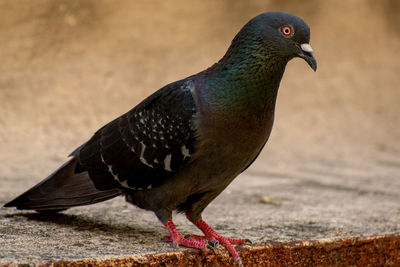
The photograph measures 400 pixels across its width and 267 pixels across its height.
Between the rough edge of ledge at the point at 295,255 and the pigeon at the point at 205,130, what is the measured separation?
0.09 m

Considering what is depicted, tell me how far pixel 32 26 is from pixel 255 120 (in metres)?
5.87

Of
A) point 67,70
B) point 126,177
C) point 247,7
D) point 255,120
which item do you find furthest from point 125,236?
point 247,7

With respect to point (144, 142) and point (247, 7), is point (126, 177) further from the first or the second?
point (247, 7)

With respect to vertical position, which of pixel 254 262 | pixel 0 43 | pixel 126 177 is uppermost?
pixel 0 43

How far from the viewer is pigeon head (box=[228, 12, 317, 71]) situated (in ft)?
11.4

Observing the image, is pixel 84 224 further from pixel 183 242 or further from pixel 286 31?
pixel 286 31

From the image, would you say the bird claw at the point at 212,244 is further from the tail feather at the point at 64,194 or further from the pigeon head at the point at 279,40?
the pigeon head at the point at 279,40

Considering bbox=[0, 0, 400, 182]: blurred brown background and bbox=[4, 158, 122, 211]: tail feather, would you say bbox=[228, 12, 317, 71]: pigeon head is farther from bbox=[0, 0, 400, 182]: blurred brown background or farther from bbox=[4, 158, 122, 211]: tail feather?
bbox=[0, 0, 400, 182]: blurred brown background

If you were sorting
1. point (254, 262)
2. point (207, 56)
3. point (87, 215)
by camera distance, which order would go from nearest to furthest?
point (254, 262) < point (87, 215) < point (207, 56)

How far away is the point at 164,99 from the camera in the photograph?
12.1 ft

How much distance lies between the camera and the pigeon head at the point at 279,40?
3480 mm

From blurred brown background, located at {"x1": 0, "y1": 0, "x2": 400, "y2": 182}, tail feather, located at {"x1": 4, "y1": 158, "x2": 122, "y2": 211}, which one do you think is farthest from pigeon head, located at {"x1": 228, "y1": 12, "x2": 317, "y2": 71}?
blurred brown background, located at {"x1": 0, "y1": 0, "x2": 400, "y2": 182}

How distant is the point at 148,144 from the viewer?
374 cm

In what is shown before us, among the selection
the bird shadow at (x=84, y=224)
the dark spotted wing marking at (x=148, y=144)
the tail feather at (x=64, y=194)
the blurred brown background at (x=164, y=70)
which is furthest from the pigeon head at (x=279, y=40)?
the blurred brown background at (x=164, y=70)
